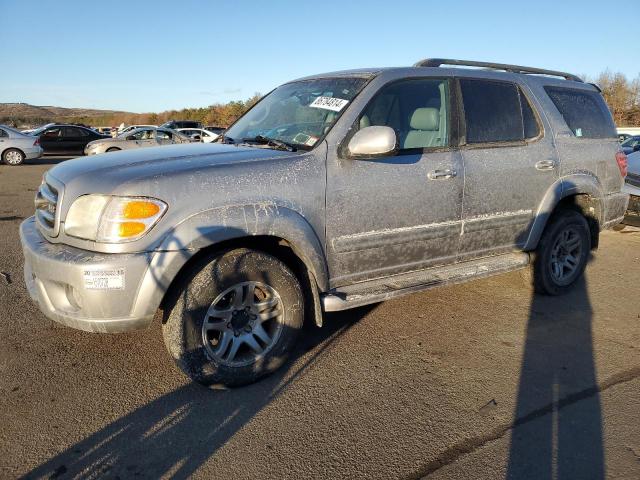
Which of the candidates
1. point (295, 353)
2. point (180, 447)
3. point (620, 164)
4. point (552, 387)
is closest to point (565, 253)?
point (620, 164)

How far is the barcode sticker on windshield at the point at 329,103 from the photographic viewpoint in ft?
11.4

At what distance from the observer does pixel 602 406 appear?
2928 mm

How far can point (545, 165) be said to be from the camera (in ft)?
14.0

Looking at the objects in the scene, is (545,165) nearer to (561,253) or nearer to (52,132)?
(561,253)

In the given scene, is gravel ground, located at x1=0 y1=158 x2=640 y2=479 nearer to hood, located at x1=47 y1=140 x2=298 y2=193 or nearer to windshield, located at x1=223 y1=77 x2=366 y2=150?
hood, located at x1=47 y1=140 x2=298 y2=193

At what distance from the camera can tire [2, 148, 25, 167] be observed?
18469mm

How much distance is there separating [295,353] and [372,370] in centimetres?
56

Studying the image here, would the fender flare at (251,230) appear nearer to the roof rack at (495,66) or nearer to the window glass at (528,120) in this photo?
the roof rack at (495,66)

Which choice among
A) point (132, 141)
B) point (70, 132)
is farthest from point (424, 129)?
point (70, 132)

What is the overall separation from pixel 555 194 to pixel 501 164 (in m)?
0.71

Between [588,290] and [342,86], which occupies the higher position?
[342,86]

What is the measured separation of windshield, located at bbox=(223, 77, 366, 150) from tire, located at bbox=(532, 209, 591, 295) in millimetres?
2247

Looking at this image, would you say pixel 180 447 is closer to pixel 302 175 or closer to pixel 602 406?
pixel 302 175

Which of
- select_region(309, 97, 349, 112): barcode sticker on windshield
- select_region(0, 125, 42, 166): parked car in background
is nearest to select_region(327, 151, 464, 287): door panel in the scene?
select_region(309, 97, 349, 112): barcode sticker on windshield
